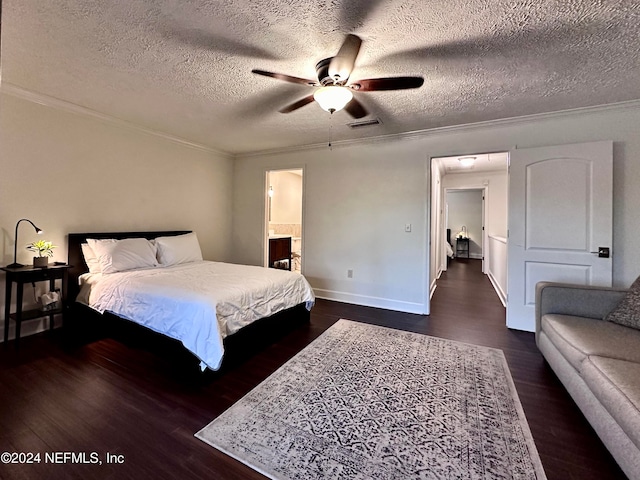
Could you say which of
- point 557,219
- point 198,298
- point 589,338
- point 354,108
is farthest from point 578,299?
point 198,298

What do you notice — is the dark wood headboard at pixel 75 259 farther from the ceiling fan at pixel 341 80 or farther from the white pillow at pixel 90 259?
the ceiling fan at pixel 341 80

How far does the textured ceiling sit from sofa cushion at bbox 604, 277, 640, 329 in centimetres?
175

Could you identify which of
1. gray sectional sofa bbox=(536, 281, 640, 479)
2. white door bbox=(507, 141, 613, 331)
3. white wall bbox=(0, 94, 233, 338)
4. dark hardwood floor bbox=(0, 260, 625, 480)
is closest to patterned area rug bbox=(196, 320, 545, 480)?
dark hardwood floor bbox=(0, 260, 625, 480)

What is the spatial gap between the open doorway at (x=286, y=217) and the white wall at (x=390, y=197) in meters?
0.96

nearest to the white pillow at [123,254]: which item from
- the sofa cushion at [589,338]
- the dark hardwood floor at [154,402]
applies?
the dark hardwood floor at [154,402]

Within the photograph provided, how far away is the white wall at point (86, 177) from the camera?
2.81 metres

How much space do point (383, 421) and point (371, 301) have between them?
2.48m

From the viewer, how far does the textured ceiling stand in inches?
68.0

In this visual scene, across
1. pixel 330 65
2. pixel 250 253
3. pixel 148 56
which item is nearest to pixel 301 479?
pixel 330 65

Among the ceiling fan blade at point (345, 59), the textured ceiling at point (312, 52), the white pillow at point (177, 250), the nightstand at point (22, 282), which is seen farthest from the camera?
the white pillow at point (177, 250)

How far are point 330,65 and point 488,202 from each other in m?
5.91

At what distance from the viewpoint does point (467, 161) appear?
5.50 m

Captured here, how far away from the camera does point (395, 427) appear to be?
5.65ft

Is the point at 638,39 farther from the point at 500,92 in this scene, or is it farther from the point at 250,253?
the point at 250,253
